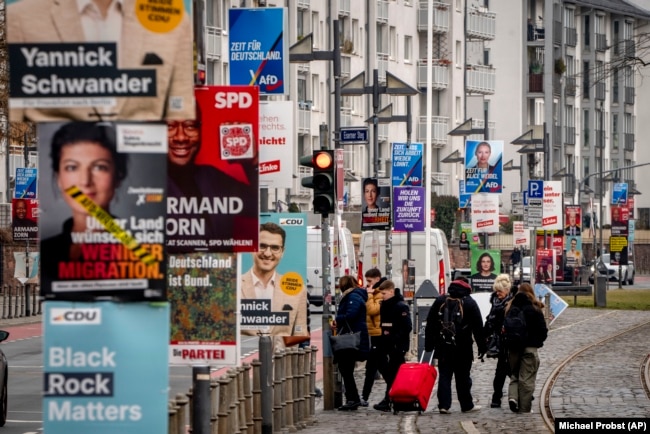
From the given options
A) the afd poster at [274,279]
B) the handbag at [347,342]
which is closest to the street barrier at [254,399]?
the afd poster at [274,279]

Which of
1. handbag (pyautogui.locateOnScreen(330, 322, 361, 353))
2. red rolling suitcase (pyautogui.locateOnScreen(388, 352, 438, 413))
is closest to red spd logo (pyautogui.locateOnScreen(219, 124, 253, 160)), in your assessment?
red rolling suitcase (pyautogui.locateOnScreen(388, 352, 438, 413))

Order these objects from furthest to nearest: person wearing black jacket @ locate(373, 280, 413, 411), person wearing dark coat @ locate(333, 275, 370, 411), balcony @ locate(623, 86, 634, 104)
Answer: balcony @ locate(623, 86, 634, 104)
person wearing black jacket @ locate(373, 280, 413, 411)
person wearing dark coat @ locate(333, 275, 370, 411)

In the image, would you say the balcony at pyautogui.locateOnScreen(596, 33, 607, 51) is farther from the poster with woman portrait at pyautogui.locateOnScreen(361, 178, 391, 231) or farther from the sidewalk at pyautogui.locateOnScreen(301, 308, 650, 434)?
the sidewalk at pyautogui.locateOnScreen(301, 308, 650, 434)

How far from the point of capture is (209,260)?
41.6ft

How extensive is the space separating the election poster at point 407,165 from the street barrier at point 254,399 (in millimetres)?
19124

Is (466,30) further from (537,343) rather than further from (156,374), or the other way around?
(156,374)

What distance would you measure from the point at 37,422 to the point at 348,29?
68.4 metres

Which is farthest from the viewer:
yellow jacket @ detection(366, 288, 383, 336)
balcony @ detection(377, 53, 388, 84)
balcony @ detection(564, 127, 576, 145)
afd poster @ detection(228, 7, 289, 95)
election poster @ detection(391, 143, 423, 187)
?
balcony @ detection(564, 127, 576, 145)

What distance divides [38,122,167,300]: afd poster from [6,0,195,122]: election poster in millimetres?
100

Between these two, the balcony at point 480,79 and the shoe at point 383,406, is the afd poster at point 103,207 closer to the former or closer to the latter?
the shoe at point 383,406

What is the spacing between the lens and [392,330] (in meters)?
23.0

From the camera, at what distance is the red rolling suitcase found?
2177 centimetres

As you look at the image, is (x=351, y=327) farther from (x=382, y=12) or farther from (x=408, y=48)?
(x=408, y=48)

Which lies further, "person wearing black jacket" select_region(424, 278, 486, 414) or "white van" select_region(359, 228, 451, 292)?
"white van" select_region(359, 228, 451, 292)
